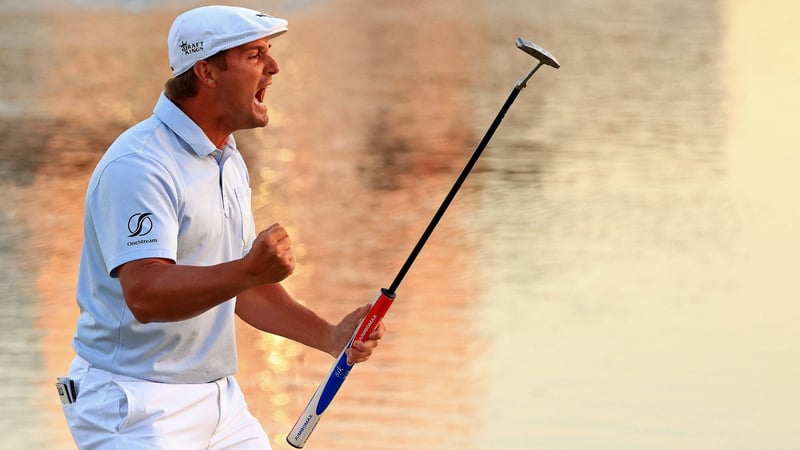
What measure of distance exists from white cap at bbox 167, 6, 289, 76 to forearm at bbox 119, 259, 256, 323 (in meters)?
0.48

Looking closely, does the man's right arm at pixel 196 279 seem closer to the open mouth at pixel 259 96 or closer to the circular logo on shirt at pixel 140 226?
the circular logo on shirt at pixel 140 226

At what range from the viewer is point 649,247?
8.15 meters

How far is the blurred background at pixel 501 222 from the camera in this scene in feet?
18.8

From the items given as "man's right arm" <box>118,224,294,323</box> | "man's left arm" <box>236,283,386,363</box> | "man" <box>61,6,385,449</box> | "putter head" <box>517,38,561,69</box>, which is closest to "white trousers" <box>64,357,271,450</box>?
"man" <box>61,6,385,449</box>

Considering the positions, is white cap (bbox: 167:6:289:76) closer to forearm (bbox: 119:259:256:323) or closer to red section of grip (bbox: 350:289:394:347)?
forearm (bbox: 119:259:256:323)

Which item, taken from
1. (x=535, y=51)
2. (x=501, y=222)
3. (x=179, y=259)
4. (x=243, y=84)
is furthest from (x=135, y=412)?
(x=501, y=222)

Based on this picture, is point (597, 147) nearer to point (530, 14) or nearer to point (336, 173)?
point (336, 173)

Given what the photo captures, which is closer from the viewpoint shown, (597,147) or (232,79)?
(232,79)

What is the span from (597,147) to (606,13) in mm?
7904

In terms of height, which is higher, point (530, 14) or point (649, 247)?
point (649, 247)

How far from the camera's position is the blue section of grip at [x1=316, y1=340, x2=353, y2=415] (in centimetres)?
306

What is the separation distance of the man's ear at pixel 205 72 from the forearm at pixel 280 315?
1.75 feet

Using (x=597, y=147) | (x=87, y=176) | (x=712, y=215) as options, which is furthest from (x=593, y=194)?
(x=87, y=176)

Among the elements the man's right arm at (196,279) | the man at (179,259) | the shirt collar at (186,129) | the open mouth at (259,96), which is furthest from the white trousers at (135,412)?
the open mouth at (259,96)
